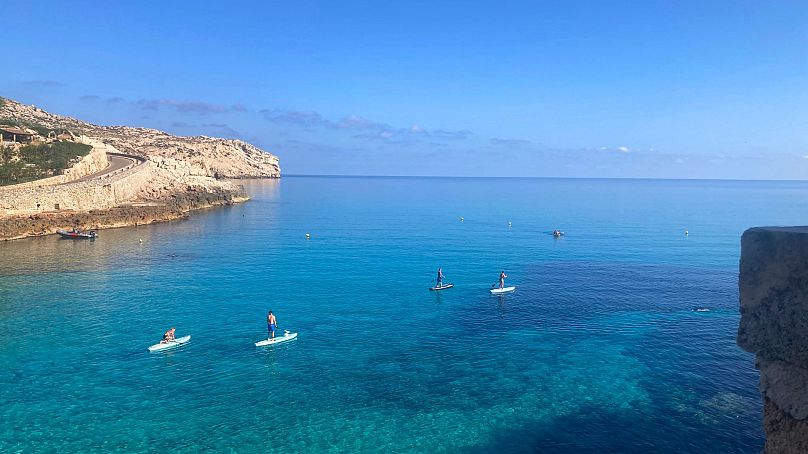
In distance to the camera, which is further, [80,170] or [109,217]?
[80,170]

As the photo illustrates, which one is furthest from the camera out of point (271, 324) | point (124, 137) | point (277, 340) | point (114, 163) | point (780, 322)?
point (124, 137)

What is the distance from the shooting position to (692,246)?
221ft

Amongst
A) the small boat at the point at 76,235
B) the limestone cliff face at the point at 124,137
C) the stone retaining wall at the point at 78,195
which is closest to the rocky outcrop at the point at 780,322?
the small boat at the point at 76,235

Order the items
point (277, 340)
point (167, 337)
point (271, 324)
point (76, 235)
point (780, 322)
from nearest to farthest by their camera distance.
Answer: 1. point (780, 322)
2. point (167, 337)
3. point (271, 324)
4. point (277, 340)
5. point (76, 235)

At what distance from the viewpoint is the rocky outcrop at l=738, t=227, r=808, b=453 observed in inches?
380

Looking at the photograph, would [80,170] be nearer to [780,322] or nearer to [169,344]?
[169,344]

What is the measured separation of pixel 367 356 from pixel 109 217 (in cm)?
6163

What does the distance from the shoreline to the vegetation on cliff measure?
817cm

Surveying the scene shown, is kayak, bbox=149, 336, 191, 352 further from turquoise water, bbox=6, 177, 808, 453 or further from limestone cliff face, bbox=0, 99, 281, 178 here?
limestone cliff face, bbox=0, 99, 281, 178

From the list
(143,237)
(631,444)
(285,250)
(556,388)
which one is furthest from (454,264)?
(143,237)

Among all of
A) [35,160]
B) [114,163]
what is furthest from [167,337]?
[114,163]

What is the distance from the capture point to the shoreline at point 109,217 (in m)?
59.7

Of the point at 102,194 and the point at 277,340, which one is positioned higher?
the point at 102,194

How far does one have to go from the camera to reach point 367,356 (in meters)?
26.9
